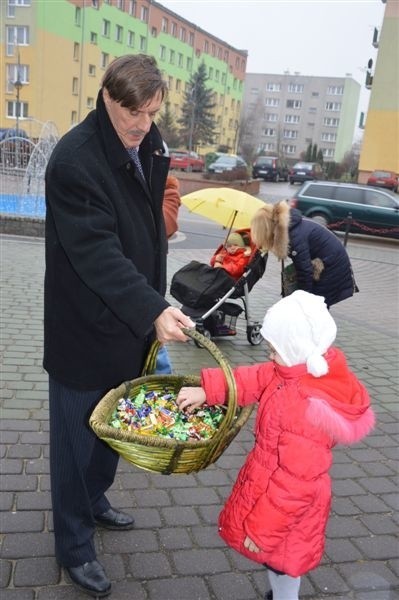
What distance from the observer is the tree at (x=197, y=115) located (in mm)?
55125

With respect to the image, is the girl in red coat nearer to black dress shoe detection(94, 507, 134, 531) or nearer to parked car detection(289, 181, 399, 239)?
black dress shoe detection(94, 507, 134, 531)

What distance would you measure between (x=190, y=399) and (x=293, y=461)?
0.44 meters

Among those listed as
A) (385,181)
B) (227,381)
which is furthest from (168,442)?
(385,181)

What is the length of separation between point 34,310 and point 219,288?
2.28 m

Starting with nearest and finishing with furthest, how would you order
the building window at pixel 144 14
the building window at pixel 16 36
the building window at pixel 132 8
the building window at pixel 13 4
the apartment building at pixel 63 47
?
the apartment building at pixel 63 47 < the building window at pixel 13 4 < the building window at pixel 16 36 < the building window at pixel 132 8 < the building window at pixel 144 14

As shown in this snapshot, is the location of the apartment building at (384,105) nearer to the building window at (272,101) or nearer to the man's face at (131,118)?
the man's face at (131,118)

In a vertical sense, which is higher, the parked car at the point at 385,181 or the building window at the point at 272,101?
the building window at the point at 272,101

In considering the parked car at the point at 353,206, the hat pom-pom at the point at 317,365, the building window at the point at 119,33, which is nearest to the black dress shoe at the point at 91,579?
the hat pom-pom at the point at 317,365

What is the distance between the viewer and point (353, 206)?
51.4ft

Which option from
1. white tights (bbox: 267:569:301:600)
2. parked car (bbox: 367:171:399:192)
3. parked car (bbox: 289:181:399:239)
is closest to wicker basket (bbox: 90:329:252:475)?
white tights (bbox: 267:569:301:600)

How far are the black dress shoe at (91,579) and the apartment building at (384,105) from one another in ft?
94.3

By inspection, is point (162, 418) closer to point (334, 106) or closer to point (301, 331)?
Answer: point (301, 331)

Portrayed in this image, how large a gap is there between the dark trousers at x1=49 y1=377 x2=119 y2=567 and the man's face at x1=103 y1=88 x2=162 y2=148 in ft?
3.28

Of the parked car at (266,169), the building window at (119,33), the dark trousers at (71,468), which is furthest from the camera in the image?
the building window at (119,33)
